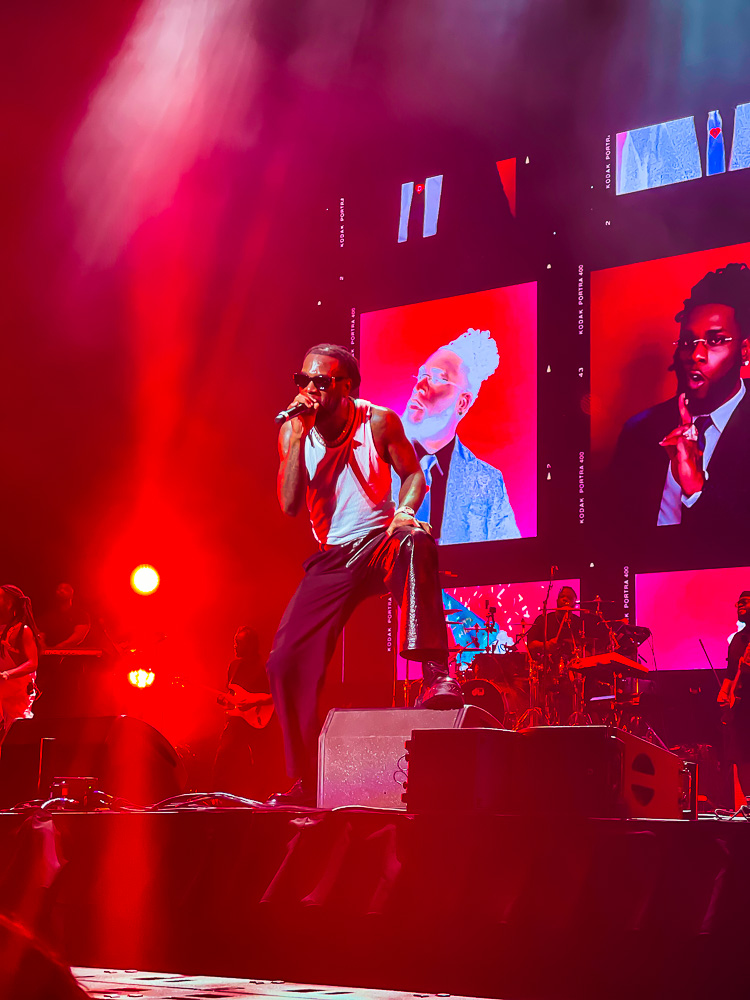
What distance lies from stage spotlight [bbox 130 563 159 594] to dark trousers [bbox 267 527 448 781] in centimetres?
531

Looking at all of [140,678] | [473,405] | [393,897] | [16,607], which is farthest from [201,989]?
[473,405]

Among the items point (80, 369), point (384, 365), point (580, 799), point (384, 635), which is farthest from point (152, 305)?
point (580, 799)

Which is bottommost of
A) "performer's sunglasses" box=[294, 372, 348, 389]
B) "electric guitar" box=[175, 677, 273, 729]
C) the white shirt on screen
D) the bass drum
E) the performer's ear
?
"electric guitar" box=[175, 677, 273, 729]

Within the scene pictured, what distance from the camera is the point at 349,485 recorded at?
3.37 m

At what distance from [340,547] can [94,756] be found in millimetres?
1264

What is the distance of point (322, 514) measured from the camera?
3420 mm

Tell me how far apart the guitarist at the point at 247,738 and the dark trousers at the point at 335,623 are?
13.0ft

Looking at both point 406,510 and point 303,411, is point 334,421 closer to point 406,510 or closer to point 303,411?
point 303,411

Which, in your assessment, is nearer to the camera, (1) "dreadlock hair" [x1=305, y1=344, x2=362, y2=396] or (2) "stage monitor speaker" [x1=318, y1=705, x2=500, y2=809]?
(2) "stage monitor speaker" [x1=318, y1=705, x2=500, y2=809]

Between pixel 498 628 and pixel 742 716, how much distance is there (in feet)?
7.45

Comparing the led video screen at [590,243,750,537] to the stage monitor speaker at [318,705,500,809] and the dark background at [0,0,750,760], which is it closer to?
the dark background at [0,0,750,760]

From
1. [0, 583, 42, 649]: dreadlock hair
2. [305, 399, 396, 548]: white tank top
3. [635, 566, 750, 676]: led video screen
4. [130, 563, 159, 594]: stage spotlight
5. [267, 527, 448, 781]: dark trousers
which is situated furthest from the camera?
[130, 563, 159, 594]: stage spotlight

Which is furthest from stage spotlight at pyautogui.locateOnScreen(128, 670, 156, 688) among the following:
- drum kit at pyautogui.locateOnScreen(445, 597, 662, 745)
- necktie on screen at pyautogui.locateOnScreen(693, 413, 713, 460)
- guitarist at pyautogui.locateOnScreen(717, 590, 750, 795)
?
necktie on screen at pyautogui.locateOnScreen(693, 413, 713, 460)

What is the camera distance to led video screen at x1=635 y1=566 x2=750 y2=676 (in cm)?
729
